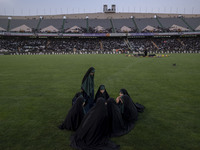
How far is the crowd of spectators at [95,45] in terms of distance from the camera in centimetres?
5097

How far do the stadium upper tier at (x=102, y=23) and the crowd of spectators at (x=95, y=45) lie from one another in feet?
9.60

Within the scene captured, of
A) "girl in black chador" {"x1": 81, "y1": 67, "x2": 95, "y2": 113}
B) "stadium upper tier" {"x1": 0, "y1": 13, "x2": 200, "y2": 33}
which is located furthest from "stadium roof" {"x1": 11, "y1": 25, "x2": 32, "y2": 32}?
"girl in black chador" {"x1": 81, "y1": 67, "x2": 95, "y2": 113}

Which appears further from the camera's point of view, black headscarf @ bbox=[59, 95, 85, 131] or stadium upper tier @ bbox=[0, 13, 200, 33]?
stadium upper tier @ bbox=[0, 13, 200, 33]

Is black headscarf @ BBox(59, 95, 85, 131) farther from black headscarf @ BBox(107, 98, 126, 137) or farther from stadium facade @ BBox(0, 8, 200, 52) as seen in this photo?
stadium facade @ BBox(0, 8, 200, 52)

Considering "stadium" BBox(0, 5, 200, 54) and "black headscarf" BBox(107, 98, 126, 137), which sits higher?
"stadium" BBox(0, 5, 200, 54)

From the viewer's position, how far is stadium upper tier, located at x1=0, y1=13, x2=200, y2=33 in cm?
5759

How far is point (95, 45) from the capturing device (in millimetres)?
55781

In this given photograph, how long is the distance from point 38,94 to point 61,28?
2105 inches

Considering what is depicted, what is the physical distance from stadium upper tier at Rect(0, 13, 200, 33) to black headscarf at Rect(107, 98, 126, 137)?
54589 mm

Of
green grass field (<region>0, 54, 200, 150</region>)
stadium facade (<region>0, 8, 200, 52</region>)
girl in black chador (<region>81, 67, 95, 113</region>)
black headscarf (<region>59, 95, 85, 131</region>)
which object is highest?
stadium facade (<region>0, 8, 200, 52</region>)

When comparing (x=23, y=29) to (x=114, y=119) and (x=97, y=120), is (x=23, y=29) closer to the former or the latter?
(x=114, y=119)

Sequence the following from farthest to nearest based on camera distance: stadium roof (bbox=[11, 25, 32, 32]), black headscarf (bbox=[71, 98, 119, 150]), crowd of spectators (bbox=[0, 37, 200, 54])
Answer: stadium roof (bbox=[11, 25, 32, 32]) → crowd of spectators (bbox=[0, 37, 200, 54]) → black headscarf (bbox=[71, 98, 119, 150])

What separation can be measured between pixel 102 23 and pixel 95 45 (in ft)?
38.4

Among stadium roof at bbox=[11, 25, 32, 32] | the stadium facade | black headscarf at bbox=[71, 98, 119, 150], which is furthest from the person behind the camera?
stadium roof at bbox=[11, 25, 32, 32]
